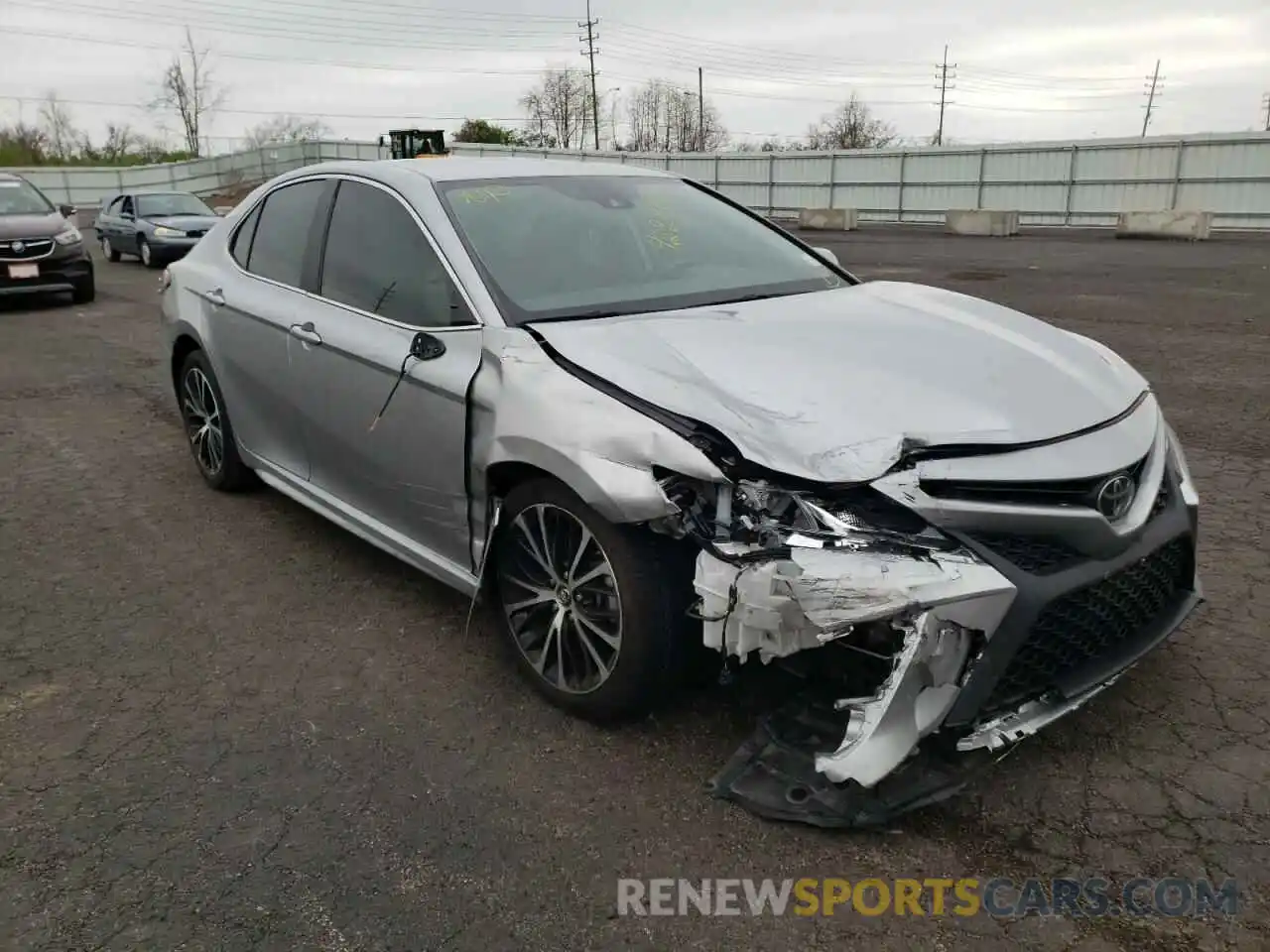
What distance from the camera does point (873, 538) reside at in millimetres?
2432

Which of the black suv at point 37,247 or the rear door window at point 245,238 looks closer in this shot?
the rear door window at point 245,238

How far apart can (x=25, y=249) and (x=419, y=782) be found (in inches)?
490

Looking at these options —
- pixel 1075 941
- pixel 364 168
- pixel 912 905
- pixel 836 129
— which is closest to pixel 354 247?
pixel 364 168

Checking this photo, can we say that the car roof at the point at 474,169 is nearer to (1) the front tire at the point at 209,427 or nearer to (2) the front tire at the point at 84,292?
(1) the front tire at the point at 209,427

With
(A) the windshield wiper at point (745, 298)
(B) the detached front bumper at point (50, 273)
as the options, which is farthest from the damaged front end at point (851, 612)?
(B) the detached front bumper at point (50, 273)

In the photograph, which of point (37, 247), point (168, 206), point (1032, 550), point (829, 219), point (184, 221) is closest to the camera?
point (1032, 550)

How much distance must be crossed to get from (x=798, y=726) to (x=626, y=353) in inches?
46.9

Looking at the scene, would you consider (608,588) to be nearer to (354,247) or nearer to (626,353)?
(626,353)

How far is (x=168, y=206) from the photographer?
62.2ft

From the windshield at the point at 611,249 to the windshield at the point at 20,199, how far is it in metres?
11.8

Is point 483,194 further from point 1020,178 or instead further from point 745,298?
point 1020,178

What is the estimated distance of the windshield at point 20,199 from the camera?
42.2 feet

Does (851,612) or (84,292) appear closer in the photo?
(851,612)

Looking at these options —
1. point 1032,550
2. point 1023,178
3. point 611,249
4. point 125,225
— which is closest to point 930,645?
point 1032,550
